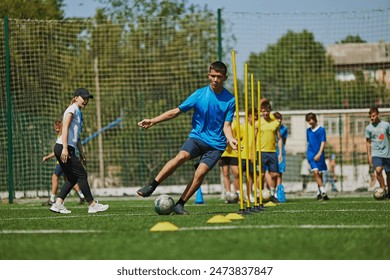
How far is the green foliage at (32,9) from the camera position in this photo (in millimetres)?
27530

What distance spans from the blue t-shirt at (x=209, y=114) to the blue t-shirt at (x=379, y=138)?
7.24 m

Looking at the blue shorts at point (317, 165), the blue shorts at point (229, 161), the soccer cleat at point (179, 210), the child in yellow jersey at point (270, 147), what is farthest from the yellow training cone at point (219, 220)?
the blue shorts at point (317, 165)

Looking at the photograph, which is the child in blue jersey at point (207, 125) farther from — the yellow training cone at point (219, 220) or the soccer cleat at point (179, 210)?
the yellow training cone at point (219, 220)

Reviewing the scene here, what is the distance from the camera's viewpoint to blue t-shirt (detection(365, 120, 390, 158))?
1753cm

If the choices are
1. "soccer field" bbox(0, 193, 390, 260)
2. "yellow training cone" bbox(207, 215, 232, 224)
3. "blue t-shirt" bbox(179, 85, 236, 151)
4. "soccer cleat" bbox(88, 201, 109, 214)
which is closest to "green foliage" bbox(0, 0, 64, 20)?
"soccer cleat" bbox(88, 201, 109, 214)

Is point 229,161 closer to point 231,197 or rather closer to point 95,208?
point 231,197

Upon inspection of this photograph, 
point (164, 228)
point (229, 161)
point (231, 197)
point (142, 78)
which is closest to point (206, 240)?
point (164, 228)

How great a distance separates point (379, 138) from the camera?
17547 mm

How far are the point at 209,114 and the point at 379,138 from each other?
7.49 m

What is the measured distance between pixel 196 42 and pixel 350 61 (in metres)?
8.32

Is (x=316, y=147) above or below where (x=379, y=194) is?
above

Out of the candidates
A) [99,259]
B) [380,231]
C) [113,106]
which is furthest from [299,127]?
[99,259]

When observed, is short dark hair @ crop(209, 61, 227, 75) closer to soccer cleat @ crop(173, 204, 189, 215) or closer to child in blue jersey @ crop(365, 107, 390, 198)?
soccer cleat @ crop(173, 204, 189, 215)

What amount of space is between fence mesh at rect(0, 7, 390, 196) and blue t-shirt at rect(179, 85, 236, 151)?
354 inches
